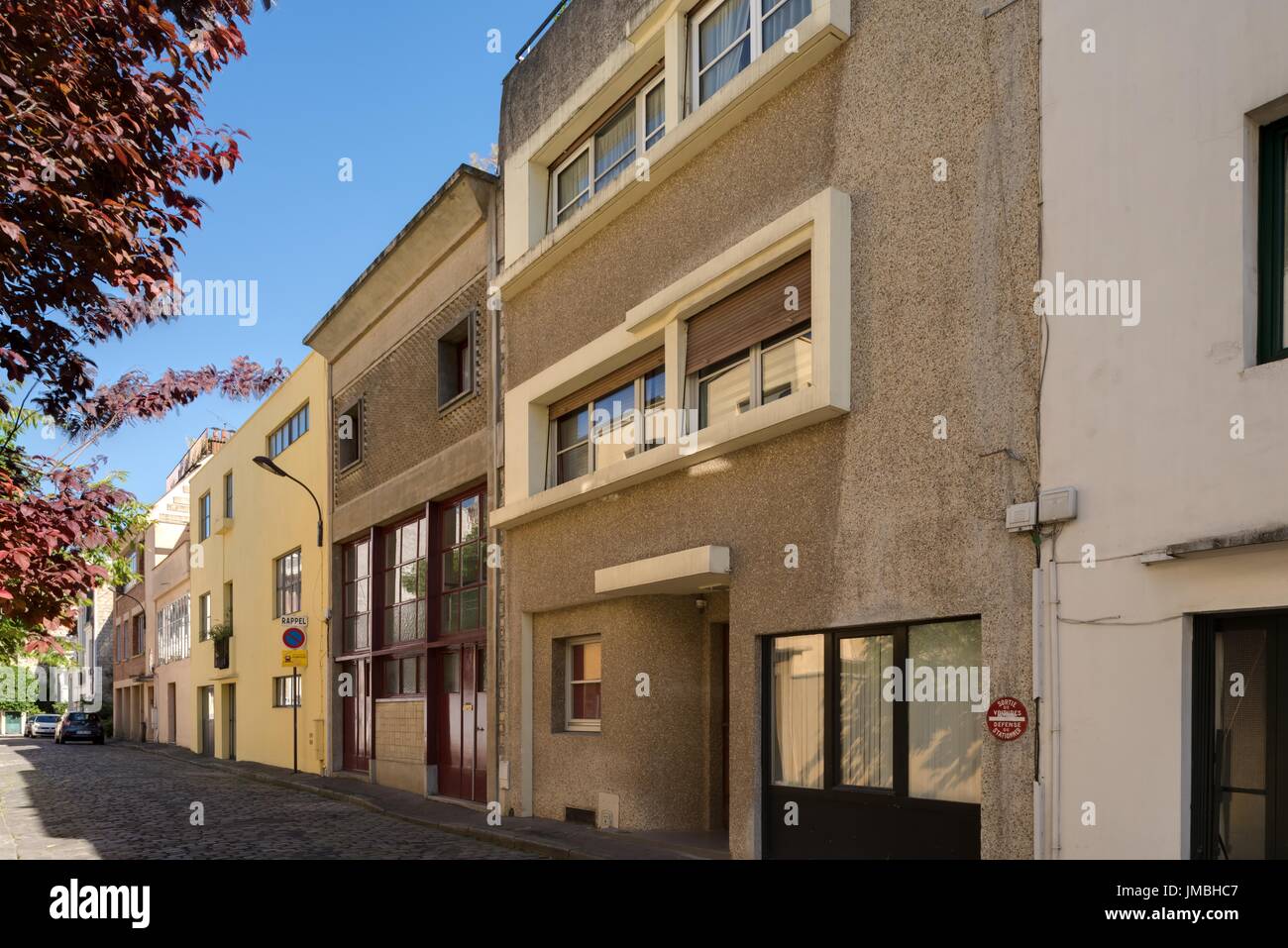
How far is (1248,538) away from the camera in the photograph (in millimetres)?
6023

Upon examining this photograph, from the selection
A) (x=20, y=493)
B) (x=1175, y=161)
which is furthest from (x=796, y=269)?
(x=20, y=493)

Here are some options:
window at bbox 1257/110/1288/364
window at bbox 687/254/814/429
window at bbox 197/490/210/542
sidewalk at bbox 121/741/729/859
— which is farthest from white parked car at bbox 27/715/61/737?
window at bbox 1257/110/1288/364

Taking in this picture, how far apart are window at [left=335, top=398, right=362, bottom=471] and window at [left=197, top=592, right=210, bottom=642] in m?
15.8

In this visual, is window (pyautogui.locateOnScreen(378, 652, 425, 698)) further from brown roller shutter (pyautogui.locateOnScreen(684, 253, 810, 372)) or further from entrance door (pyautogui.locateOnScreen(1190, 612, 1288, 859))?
entrance door (pyautogui.locateOnScreen(1190, 612, 1288, 859))

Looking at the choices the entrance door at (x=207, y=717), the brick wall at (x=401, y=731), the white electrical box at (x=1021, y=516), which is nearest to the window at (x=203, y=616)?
the entrance door at (x=207, y=717)

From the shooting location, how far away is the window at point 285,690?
2536cm

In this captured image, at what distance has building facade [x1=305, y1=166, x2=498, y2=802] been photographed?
1686cm

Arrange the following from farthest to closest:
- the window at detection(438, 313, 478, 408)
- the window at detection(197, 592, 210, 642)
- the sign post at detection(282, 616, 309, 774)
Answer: the window at detection(197, 592, 210, 642) → the sign post at detection(282, 616, 309, 774) → the window at detection(438, 313, 478, 408)

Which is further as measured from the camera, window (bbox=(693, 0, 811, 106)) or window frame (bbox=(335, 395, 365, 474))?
window frame (bbox=(335, 395, 365, 474))

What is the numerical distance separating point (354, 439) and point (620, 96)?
37.6ft

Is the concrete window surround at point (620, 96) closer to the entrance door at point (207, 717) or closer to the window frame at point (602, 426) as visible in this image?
the window frame at point (602, 426)
